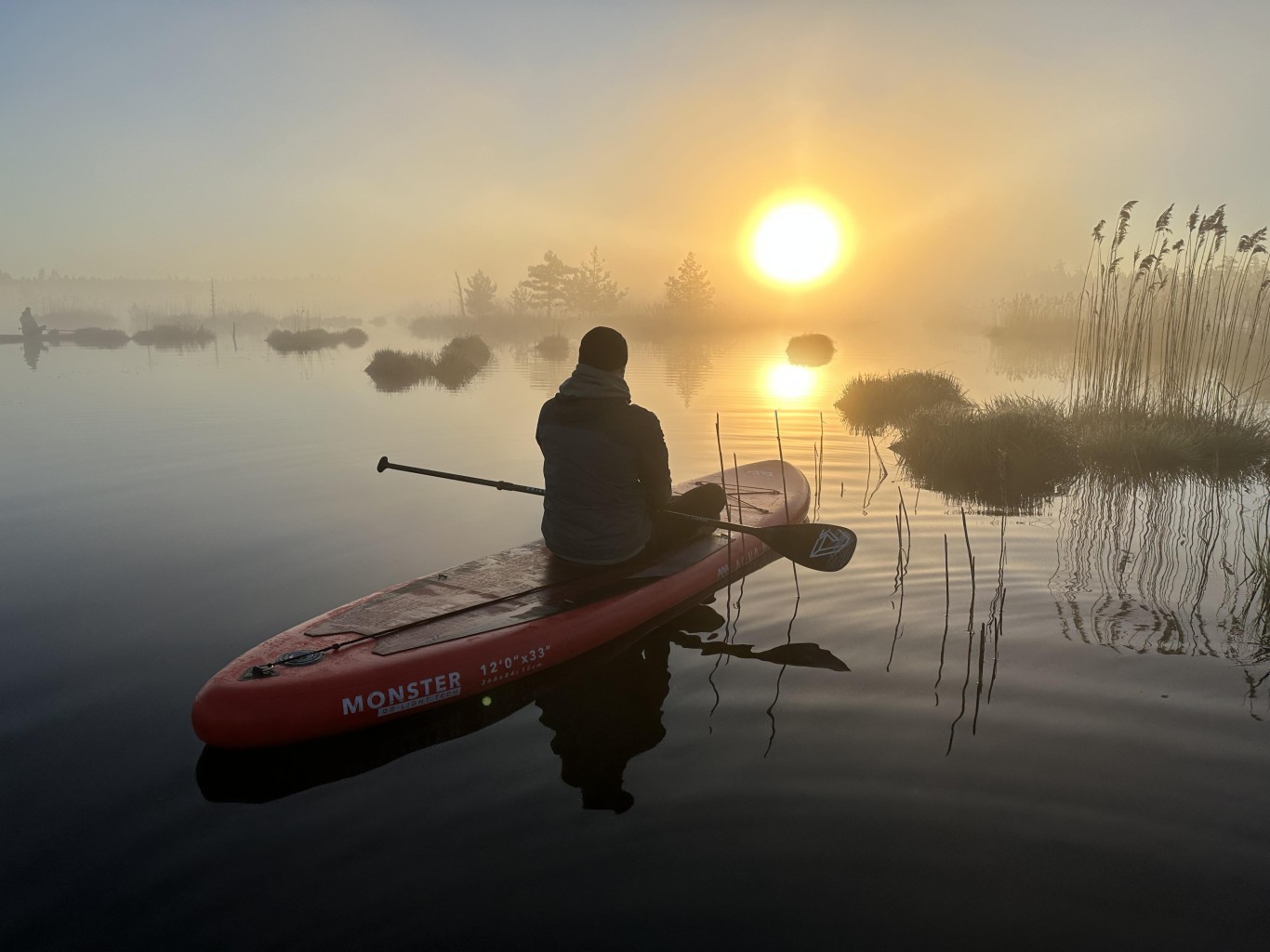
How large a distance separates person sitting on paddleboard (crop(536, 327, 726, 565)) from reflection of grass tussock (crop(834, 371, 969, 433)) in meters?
10.7

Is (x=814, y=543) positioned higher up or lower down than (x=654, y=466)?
lower down

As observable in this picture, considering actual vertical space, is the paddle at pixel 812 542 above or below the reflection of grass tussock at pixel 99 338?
below

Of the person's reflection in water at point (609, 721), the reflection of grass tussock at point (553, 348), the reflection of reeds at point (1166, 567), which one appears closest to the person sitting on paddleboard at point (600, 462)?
the person's reflection in water at point (609, 721)

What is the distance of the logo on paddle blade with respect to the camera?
6418mm

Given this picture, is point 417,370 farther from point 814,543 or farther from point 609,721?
point 609,721

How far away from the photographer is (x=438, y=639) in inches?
184

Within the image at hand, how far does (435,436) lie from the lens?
51.9 feet

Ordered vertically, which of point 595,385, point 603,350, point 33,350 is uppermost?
point 33,350

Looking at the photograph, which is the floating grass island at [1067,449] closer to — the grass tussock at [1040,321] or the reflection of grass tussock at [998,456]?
the reflection of grass tussock at [998,456]

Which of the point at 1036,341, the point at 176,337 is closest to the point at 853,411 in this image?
the point at 1036,341

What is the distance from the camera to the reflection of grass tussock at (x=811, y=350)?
36.2m

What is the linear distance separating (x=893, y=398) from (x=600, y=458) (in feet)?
42.2

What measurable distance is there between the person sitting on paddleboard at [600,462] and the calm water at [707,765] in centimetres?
93

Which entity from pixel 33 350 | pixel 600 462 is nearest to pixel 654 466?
pixel 600 462
